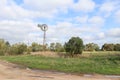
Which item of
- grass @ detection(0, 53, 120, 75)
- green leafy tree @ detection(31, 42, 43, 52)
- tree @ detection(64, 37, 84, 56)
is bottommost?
grass @ detection(0, 53, 120, 75)

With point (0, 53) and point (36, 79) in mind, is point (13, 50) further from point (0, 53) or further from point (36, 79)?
point (36, 79)

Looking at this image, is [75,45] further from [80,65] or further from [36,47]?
[80,65]

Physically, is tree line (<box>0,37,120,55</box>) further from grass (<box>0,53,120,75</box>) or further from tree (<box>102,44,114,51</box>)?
grass (<box>0,53,120,75</box>)

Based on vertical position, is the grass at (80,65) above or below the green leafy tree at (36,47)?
below

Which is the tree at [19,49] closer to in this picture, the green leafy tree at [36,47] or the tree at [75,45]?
the green leafy tree at [36,47]

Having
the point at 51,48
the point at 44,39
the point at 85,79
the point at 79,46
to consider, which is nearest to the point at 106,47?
the point at 51,48

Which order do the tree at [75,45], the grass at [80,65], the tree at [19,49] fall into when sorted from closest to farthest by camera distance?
the grass at [80,65]
the tree at [75,45]
the tree at [19,49]

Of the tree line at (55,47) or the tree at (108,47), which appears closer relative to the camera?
the tree line at (55,47)

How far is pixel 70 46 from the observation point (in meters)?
65.4

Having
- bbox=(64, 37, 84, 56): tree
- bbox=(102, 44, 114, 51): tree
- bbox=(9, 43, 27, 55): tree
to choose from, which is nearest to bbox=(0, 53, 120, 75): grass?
bbox=(64, 37, 84, 56): tree

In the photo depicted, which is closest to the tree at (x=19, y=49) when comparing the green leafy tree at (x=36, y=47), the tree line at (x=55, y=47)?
the tree line at (x=55, y=47)

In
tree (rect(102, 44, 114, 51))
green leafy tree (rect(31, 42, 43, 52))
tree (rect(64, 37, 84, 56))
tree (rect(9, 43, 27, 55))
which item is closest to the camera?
tree (rect(64, 37, 84, 56))

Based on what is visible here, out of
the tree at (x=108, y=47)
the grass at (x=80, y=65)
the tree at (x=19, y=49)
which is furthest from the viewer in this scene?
the tree at (x=108, y=47)

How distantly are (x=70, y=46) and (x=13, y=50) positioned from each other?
23849 mm
